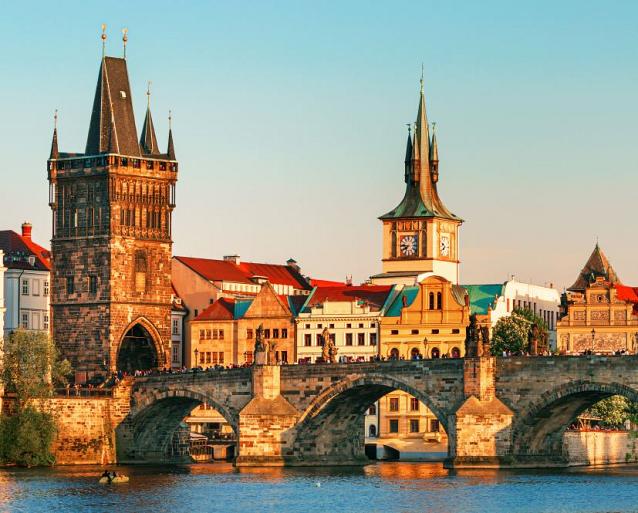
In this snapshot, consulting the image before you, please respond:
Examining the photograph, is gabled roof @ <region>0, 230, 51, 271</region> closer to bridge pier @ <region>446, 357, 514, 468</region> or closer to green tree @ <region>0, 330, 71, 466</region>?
green tree @ <region>0, 330, 71, 466</region>

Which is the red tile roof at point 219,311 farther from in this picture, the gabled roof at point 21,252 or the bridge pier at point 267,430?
the bridge pier at point 267,430

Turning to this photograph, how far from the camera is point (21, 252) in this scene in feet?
587

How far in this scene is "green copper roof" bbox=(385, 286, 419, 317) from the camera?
182 meters

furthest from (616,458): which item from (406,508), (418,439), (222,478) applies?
(406,508)

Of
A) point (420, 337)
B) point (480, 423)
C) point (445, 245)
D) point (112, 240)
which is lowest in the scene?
point (480, 423)

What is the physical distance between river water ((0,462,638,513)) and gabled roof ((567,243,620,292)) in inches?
1776

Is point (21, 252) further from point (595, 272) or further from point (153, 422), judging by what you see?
point (595, 272)

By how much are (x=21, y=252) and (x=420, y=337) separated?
2858 cm

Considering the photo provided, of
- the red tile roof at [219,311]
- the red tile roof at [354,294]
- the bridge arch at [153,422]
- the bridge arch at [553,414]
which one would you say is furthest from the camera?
the red tile roof at [219,311]

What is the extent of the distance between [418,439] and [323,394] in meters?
25.0

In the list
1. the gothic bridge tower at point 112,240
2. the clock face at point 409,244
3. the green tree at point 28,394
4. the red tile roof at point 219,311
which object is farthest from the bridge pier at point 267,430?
the clock face at point 409,244

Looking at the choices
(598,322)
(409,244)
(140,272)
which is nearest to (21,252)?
(140,272)

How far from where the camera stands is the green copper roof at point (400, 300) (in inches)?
7162

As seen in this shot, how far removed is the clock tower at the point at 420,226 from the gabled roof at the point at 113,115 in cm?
2964
